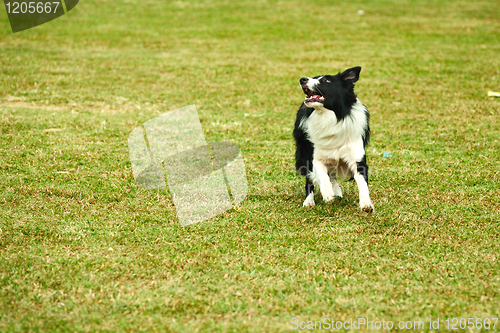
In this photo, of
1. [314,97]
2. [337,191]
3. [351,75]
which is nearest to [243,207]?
[337,191]

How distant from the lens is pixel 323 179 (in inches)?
214

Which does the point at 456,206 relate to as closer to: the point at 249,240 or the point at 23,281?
the point at 249,240

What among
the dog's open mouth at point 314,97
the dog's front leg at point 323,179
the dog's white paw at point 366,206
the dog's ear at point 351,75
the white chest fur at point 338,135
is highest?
the dog's ear at point 351,75

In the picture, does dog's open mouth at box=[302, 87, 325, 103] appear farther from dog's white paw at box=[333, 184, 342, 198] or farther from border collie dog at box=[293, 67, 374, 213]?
dog's white paw at box=[333, 184, 342, 198]

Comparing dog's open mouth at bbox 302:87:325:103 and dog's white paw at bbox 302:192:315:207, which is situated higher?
dog's open mouth at bbox 302:87:325:103

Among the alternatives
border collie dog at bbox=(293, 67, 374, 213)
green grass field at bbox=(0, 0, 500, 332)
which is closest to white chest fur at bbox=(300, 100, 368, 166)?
border collie dog at bbox=(293, 67, 374, 213)

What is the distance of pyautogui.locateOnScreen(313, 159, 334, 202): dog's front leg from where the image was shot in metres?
5.34

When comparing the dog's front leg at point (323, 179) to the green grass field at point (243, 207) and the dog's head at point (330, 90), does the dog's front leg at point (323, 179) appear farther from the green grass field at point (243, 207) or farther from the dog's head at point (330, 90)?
the dog's head at point (330, 90)

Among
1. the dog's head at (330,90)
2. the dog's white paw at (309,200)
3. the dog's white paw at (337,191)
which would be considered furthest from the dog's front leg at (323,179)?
the dog's head at (330,90)

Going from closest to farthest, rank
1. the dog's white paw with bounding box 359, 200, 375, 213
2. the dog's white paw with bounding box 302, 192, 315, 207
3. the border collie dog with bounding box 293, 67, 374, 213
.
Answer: the dog's white paw with bounding box 359, 200, 375, 213
the border collie dog with bounding box 293, 67, 374, 213
the dog's white paw with bounding box 302, 192, 315, 207

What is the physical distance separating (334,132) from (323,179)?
A: 0.51 m

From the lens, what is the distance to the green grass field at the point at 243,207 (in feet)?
12.4

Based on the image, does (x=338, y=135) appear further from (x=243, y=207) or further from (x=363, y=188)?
(x=243, y=207)

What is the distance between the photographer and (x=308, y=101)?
5.38 m
